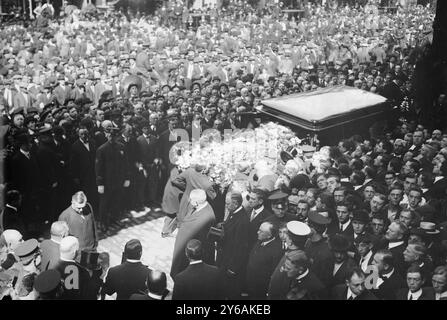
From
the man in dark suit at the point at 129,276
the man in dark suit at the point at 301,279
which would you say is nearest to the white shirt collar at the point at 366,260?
the man in dark suit at the point at 301,279

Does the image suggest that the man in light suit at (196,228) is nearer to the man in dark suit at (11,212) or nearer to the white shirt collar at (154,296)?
the white shirt collar at (154,296)

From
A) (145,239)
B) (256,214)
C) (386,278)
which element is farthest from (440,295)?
(145,239)

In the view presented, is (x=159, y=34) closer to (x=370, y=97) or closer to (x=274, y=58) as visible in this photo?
(x=274, y=58)

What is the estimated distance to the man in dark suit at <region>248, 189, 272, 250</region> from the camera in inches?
190

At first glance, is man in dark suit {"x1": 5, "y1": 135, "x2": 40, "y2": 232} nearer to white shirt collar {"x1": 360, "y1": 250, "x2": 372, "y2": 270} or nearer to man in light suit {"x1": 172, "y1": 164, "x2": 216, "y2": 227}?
man in light suit {"x1": 172, "y1": 164, "x2": 216, "y2": 227}

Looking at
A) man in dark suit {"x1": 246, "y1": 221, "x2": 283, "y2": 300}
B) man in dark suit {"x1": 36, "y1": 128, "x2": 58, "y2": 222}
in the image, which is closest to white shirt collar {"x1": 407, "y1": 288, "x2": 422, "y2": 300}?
man in dark suit {"x1": 246, "y1": 221, "x2": 283, "y2": 300}

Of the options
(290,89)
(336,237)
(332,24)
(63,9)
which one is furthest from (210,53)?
(336,237)

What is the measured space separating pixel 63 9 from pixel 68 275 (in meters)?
14.1

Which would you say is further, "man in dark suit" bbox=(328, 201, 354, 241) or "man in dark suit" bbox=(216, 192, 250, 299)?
"man in dark suit" bbox=(216, 192, 250, 299)

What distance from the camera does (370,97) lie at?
305 inches

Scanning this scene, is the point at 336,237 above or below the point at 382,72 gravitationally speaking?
below

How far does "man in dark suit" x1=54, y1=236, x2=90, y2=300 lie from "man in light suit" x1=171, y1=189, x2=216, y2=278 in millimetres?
1232

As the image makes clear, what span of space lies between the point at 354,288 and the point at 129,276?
1951 mm

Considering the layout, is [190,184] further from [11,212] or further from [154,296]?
[154,296]
